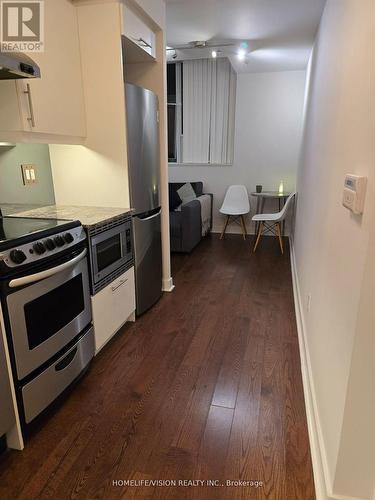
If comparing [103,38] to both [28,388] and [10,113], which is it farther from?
[28,388]

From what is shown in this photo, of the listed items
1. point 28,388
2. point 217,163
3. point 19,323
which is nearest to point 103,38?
point 19,323

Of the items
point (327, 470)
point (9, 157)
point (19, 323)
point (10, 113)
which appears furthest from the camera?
point (9, 157)

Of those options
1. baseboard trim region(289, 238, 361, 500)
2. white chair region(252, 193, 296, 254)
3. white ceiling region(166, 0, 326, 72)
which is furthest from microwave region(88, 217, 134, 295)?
white chair region(252, 193, 296, 254)

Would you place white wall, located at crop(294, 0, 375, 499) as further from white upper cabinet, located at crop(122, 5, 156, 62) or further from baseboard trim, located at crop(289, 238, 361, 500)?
white upper cabinet, located at crop(122, 5, 156, 62)

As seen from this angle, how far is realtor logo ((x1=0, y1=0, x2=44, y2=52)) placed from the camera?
1782mm

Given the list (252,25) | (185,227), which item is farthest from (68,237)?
(252,25)

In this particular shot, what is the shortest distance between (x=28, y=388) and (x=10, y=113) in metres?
1.43

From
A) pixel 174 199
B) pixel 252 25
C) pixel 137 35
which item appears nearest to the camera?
pixel 137 35

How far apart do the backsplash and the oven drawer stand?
1.06 m

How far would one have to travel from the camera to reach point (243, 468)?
142 centimetres

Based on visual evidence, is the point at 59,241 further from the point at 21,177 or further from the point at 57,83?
the point at 57,83

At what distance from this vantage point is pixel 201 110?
5.30 m

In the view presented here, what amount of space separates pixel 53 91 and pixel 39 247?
108 centimetres

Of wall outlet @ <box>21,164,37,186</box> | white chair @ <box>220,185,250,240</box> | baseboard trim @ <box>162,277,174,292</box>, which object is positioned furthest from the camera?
white chair @ <box>220,185,250,240</box>
